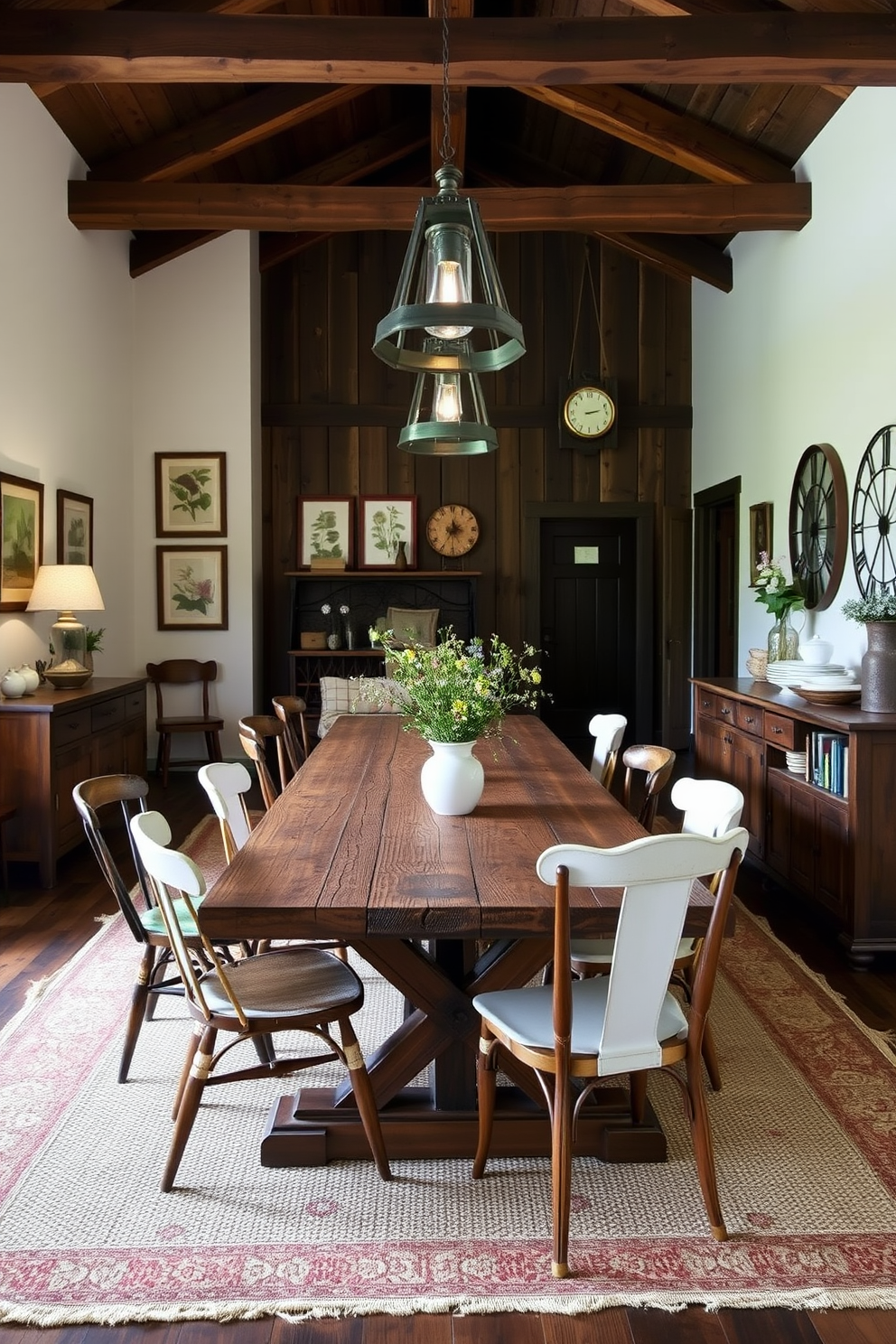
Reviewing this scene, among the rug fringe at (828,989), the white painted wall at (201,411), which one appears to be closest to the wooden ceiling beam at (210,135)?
the white painted wall at (201,411)

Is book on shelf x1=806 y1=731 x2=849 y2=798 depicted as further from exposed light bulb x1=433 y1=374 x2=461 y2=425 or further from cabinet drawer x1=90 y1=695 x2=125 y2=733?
cabinet drawer x1=90 y1=695 x2=125 y2=733

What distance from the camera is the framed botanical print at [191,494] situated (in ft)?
26.5

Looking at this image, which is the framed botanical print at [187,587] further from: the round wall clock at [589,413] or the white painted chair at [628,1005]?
the white painted chair at [628,1005]

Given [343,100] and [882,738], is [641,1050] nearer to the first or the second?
[882,738]

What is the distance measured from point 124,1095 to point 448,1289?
1247 millimetres

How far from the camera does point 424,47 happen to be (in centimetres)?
468

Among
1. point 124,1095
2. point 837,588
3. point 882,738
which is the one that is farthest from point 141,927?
point 837,588

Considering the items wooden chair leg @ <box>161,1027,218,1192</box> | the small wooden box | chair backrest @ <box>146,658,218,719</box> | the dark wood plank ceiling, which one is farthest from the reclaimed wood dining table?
the small wooden box

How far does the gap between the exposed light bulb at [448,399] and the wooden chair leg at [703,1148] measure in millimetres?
2240

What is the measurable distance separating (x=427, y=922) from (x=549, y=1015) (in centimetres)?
42

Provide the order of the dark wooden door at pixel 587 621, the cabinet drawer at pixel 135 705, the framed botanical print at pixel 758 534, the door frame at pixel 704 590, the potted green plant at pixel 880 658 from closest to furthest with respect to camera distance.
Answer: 1. the potted green plant at pixel 880 658
2. the cabinet drawer at pixel 135 705
3. the framed botanical print at pixel 758 534
4. the door frame at pixel 704 590
5. the dark wooden door at pixel 587 621

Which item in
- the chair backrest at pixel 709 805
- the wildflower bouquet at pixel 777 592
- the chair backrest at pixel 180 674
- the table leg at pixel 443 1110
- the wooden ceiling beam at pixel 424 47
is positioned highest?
the wooden ceiling beam at pixel 424 47

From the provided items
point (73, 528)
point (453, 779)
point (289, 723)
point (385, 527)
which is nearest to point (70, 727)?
point (289, 723)

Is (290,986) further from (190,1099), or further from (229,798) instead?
(229,798)
